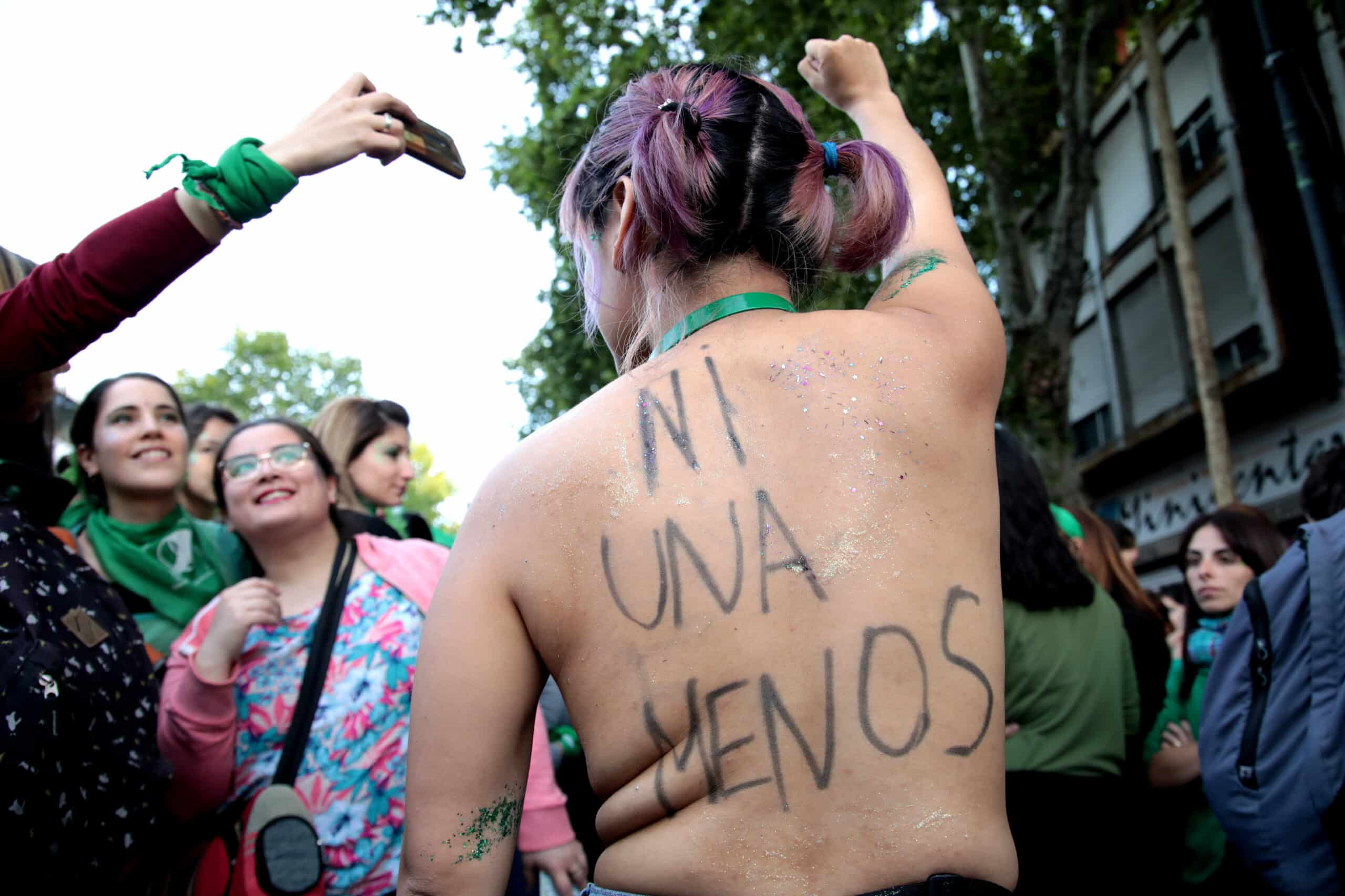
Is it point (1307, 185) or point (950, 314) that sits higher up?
point (1307, 185)

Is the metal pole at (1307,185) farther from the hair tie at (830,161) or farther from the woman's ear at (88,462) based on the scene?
the woman's ear at (88,462)

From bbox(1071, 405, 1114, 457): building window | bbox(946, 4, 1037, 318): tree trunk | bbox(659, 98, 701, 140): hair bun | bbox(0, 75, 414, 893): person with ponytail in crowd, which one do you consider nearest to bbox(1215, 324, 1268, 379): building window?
bbox(1071, 405, 1114, 457): building window

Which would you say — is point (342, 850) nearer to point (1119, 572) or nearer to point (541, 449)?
point (541, 449)

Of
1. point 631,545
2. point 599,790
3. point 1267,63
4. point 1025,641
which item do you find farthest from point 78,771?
point 1267,63

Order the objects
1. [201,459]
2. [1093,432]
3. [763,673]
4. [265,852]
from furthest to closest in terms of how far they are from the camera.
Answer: [1093,432], [201,459], [265,852], [763,673]

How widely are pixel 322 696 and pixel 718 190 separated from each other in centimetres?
177

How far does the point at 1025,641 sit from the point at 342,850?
1.97 metres

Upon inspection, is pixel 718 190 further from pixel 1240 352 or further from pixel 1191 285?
pixel 1240 352

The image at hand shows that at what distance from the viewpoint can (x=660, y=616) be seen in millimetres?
1357

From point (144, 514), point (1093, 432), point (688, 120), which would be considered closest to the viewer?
point (688, 120)

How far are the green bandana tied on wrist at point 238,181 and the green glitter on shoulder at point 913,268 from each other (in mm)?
1172

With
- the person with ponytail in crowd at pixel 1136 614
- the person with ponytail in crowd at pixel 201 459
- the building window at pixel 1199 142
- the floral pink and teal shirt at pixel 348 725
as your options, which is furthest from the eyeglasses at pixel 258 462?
the building window at pixel 1199 142

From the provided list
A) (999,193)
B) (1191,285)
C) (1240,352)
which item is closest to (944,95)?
(999,193)

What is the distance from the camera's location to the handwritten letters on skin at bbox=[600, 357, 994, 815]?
1.29 meters
